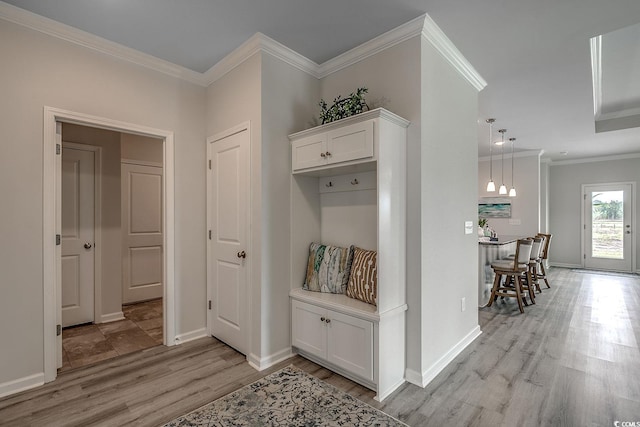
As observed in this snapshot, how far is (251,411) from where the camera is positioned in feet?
6.74

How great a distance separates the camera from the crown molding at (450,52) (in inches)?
94.5

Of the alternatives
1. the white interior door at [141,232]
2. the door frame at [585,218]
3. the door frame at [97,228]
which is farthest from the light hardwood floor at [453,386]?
the door frame at [585,218]

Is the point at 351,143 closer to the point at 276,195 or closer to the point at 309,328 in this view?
the point at 276,195

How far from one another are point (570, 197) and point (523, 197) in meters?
1.98

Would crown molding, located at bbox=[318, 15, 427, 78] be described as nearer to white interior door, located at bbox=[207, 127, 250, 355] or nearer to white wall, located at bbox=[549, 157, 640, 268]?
white interior door, located at bbox=[207, 127, 250, 355]

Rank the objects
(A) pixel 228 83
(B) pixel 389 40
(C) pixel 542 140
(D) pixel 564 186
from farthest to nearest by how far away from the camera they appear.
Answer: (D) pixel 564 186
(C) pixel 542 140
(A) pixel 228 83
(B) pixel 389 40

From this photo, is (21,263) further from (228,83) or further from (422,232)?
(422,232)

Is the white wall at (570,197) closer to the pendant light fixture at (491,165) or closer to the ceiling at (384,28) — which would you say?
the pendant light fixture at (491,165)

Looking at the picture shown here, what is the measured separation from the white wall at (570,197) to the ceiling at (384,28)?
16.1ft

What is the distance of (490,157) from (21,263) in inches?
317

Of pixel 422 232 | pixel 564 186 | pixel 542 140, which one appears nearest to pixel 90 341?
pixel 422 232

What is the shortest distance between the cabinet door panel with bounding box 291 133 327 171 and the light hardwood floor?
172 centimetres

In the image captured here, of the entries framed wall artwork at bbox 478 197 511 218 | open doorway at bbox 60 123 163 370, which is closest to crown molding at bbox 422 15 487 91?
open doorway at bbox 60 123 163 370

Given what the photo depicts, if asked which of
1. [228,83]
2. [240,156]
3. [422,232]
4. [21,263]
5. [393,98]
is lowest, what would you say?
[21,263]
